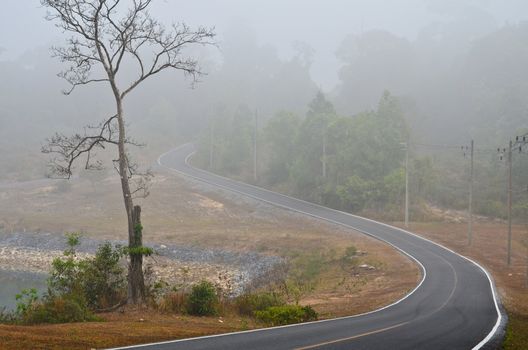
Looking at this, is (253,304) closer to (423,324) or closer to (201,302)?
(201,302)

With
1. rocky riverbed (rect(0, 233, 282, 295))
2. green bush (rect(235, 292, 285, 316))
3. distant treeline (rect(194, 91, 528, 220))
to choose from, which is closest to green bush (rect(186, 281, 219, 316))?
green bush (rect(235, 292, 285, 316))

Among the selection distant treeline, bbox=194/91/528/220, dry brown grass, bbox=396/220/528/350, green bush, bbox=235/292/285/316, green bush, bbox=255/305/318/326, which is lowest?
dry brown grass, bbox=396/220/528/350

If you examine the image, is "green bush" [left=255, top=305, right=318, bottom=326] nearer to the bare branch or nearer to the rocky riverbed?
the bare branch

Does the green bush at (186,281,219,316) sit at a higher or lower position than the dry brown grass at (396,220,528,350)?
higher

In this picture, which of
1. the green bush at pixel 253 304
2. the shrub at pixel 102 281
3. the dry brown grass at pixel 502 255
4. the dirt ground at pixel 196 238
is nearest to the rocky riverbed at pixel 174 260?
the dirt ground at pixel 196 238

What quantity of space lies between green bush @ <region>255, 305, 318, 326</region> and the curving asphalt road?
2.25 feet

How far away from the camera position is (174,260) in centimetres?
3853

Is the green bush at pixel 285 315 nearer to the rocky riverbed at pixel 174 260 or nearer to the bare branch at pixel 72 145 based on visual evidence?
the bare branch at pixel 72 145

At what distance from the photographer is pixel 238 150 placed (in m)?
74.8

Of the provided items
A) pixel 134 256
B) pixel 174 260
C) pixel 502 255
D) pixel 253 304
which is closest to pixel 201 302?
pixel 253 304

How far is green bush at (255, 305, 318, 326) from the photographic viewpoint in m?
16.8

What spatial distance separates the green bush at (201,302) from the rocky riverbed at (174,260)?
11.4 m

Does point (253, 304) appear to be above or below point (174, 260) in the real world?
above

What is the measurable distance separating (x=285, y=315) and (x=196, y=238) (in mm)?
26900
